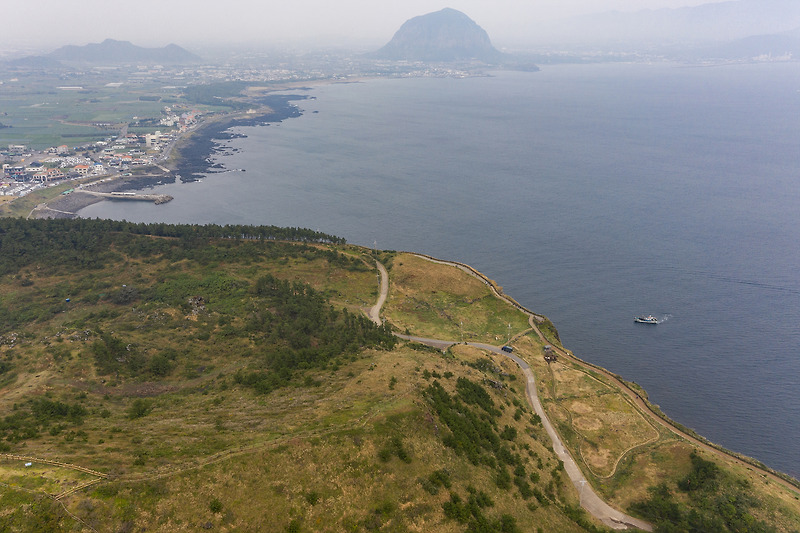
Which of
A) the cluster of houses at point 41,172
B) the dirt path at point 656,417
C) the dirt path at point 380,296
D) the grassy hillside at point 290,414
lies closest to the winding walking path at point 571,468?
the grassy hillside at point 290,414

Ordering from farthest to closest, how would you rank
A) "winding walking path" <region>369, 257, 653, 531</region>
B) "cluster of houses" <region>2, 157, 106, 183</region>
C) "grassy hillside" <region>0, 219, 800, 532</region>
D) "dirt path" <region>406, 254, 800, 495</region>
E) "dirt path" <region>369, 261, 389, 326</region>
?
1. "cluster of houses" <region>2, 157, 106, 183</region>
2. "dirt path" <region>369, 261, 389, 326</region>
3. "dirt path" <region>406, 254, 800, 495</region>
4. "winding walking path" <region>369, 257, 653, 531</region>
5. "grassy hillside" <region>0, 219, 800, 532</region>

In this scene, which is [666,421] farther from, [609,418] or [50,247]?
[50,247]

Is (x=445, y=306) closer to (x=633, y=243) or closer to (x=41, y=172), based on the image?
(x=633, y=243)

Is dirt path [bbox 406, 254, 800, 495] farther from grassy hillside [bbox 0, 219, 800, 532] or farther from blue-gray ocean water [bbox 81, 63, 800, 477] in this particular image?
blue-gray ocean water [bbox 81, 63, 800, 477]

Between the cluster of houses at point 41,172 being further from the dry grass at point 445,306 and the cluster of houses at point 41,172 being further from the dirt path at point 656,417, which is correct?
the dirt path at point 656,417

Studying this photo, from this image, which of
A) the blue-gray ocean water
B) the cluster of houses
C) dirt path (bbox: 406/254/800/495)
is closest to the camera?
dirt path (bbox: 406/254/800/495)

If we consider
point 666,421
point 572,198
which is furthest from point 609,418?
point 572,198

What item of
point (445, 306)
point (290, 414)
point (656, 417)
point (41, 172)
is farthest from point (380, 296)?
point (41, 172)

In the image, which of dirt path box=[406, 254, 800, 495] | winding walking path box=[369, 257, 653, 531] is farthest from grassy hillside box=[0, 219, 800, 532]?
dirt path box=[406, 254, 800, 495]
